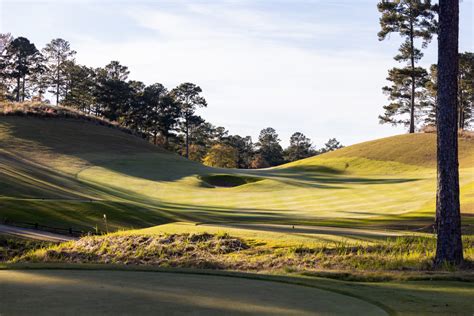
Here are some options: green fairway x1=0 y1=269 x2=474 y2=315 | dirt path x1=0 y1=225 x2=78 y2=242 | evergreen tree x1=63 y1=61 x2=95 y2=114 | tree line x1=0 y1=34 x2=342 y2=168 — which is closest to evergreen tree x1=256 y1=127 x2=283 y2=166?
tree line x1=0 y1=34 x2=342 y2=168

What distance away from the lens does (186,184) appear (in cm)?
5306

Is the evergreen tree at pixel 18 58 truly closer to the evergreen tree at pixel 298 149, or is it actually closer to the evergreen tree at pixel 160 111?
the evergreen tree at pixel 160 111

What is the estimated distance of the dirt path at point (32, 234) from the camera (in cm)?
2064

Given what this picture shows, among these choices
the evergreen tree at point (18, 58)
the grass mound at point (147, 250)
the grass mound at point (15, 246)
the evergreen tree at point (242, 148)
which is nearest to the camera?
the grass mound at point (147, 250)

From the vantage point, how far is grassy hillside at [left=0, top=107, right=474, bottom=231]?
90.0ft

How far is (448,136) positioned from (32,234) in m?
15.4

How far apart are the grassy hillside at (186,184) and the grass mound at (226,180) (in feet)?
0.34

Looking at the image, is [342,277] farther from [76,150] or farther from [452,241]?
[76,150]

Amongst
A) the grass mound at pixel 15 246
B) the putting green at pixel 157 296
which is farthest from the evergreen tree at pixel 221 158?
the putting green at pixel 157 296

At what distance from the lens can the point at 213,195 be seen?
46.9 meters

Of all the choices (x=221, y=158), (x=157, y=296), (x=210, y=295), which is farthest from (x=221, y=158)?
(x=157, y=296)

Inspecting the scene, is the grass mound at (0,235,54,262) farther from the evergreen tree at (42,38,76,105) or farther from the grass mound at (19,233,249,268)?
the evergreen tree at (42,38,76,105)

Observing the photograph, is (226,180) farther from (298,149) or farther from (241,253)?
(298,149)

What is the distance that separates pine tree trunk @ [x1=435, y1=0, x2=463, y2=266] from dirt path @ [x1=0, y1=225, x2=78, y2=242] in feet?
45.6
